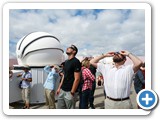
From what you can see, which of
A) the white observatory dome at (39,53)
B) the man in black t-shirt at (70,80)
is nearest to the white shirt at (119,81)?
the man in black t-shirt at (70,80)

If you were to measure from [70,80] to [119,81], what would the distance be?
2.22 feet

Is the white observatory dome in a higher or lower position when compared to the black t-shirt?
higher

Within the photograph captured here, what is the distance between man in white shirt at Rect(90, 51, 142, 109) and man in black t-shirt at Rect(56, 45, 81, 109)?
0.29m

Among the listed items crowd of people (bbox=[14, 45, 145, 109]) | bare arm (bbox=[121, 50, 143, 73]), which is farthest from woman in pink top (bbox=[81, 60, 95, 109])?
bare arm (bbox=[121, 50, 143, 73])

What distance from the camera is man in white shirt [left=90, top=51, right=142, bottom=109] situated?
3.18 meters

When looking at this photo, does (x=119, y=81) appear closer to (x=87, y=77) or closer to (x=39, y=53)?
(x=87, y=77)

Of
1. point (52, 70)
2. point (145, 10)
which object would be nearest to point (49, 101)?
point (52, 70)

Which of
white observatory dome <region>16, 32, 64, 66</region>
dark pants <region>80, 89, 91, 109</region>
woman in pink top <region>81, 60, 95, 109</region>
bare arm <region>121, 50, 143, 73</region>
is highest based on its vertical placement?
white observatory dome <region>16, 32, 64, 66</region>

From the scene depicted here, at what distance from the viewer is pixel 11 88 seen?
4590 mm

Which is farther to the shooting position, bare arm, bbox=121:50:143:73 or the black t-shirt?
the black t-shirt

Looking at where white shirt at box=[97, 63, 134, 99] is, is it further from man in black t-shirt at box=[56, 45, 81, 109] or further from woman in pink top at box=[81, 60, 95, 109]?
woman in pink top at box=[81, 60, 95, 109]

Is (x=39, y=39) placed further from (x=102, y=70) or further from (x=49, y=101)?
(x=102, y=70)

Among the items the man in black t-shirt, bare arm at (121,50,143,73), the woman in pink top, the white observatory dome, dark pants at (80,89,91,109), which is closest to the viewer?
bare arm at (121,50,143,73)

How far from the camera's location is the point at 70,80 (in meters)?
3.46
